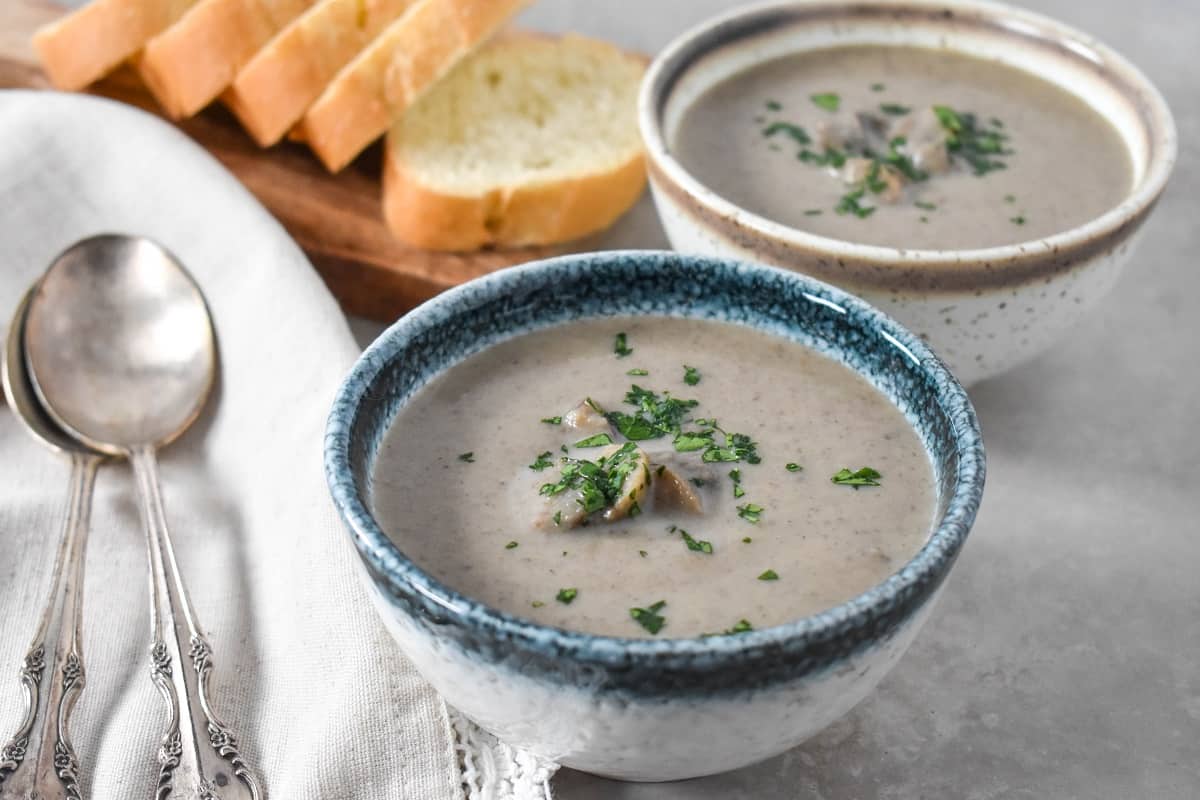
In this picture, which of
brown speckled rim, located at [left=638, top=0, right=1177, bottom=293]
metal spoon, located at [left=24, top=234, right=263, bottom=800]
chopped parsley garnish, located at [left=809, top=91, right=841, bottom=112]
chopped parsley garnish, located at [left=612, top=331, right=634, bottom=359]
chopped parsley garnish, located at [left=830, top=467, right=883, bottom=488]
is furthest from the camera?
chopped parsley garnish, located at [left=809, top=91, right=841, bottom=112]

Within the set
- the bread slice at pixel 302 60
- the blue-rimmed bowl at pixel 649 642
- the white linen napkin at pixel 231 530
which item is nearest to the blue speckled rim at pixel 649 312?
the blue-rimmed bowl at pixel 649 642

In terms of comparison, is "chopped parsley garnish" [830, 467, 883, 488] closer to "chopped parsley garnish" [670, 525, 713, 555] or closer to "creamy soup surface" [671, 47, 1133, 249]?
"chopped parsley garnish" [670, 525, 713, 555]

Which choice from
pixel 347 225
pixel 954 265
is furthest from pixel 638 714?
pixel 347 225

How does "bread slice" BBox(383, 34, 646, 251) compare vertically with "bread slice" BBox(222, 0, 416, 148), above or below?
below

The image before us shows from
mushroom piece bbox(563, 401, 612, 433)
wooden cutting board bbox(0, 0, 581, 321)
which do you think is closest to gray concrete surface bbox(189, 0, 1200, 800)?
wooden cutting board bbox(0, 0, 581, 321)

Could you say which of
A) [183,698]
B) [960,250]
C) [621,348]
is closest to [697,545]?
[621,348]

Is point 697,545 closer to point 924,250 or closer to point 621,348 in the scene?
point 621,348

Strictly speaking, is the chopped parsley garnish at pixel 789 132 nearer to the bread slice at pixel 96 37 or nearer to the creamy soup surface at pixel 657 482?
the creamy soup surface at pixel 657 482
